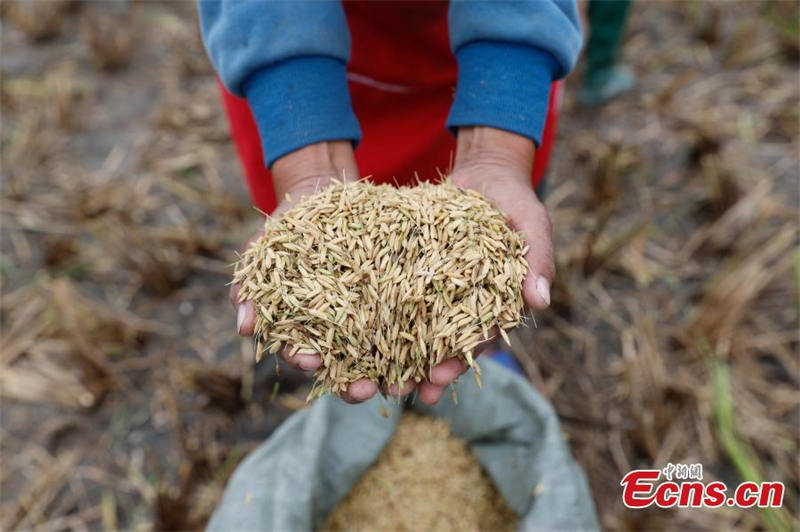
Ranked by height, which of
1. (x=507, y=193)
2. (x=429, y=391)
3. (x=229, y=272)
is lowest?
(x=229, y=272)

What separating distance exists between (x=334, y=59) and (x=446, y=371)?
2.27 feet

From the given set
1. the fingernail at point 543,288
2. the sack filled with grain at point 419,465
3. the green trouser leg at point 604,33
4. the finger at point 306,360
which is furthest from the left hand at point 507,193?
the green trouser leg at point 604,33

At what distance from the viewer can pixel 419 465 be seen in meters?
1.72

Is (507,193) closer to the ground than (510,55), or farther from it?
closer to the ground

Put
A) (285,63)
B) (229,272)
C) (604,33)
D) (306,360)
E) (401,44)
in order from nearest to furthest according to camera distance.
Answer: (306,360) < (285,63) < (401,44) < (229,272) < (604,33)

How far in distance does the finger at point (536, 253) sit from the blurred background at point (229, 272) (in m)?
0.72

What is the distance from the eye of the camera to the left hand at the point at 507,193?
1197mm

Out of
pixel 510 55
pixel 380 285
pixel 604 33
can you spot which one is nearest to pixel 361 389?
pixel 380 285

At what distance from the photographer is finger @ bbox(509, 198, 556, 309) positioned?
1188 mm

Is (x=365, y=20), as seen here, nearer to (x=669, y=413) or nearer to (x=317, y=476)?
(x=317, y=476)

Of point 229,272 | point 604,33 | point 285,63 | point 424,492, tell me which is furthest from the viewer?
point 604,33

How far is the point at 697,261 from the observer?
232 cm

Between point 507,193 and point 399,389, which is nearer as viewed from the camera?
point 399,389

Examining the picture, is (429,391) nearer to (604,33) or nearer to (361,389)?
(361,389)
